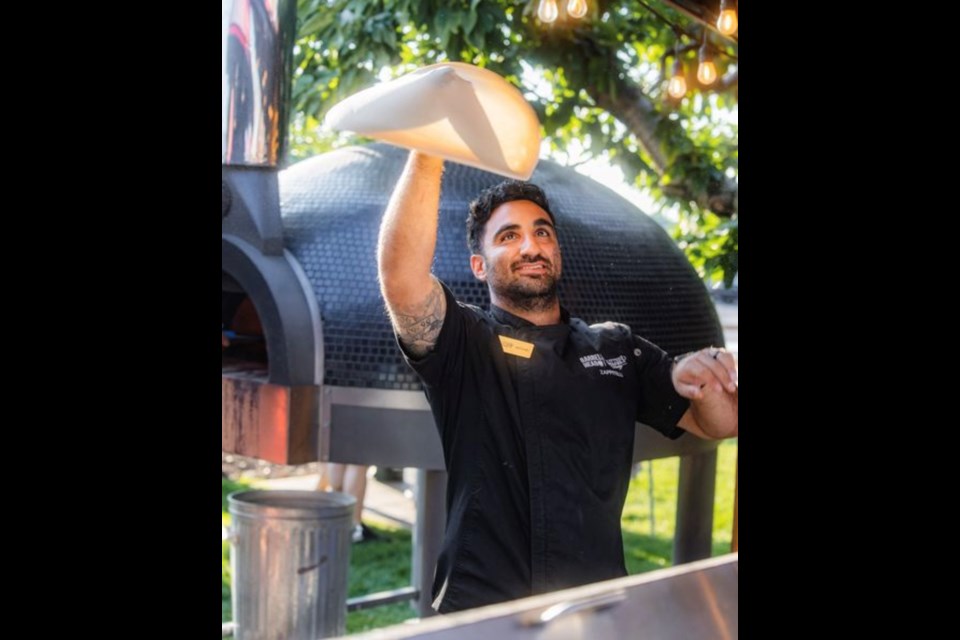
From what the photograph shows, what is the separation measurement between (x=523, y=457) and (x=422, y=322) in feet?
1.02

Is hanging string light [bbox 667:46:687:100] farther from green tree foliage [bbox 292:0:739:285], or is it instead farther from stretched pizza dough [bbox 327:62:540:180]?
stretched pizza dough [bbox 327:62:540:180]

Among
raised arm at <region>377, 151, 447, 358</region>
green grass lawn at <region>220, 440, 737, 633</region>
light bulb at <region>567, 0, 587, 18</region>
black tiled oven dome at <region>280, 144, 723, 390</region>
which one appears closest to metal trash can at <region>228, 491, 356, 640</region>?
green grass lawn at <region>220, 440, 737, 633</region>

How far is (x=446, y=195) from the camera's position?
292cm

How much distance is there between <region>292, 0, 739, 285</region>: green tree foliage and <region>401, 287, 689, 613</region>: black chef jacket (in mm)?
1556

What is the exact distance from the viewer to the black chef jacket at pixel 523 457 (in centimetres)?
186

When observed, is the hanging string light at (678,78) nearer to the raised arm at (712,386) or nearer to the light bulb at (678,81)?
the light bulb at (678,81)

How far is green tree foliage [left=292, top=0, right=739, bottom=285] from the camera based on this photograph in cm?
361

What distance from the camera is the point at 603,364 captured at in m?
1.98

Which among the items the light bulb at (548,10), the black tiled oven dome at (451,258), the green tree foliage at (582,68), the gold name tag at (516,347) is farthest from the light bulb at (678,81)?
the gold name tag at (516,347)

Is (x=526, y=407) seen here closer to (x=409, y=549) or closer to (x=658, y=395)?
(x=658, y=395)
